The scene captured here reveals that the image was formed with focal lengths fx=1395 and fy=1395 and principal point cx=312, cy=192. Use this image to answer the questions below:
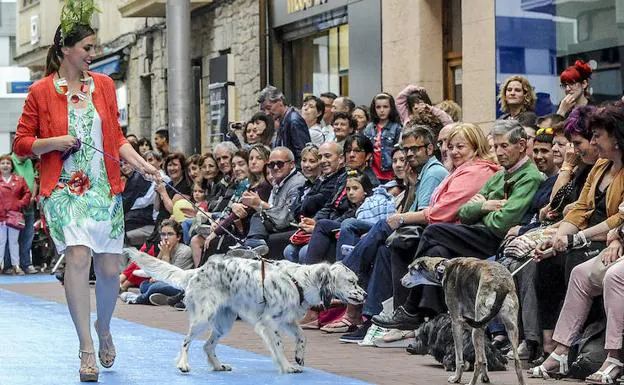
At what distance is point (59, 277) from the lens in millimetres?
19266

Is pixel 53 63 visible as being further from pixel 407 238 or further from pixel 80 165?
pixel 407 238

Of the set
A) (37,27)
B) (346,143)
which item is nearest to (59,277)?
(346,143)

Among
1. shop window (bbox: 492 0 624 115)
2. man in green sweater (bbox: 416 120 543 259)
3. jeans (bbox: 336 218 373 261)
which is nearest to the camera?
man in green sweater (bbox: 416 120 543 259)

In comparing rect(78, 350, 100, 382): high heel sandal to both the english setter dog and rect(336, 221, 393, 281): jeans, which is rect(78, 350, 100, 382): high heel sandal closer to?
the english setter dog

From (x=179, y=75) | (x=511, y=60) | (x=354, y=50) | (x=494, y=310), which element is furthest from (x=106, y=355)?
(x=179, y=75)

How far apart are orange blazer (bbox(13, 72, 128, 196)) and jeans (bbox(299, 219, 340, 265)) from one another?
3594 mm

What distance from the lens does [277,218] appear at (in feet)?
46.4

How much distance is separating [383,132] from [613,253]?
590cm

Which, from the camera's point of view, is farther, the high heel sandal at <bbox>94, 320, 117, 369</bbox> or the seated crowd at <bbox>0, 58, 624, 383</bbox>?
the high heel sandal at <bbox>94, 320, 117, 369</bbox>

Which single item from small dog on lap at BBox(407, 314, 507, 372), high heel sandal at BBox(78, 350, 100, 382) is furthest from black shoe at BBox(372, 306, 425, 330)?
high heel sandal at BBox(78, 350, 100, 382)

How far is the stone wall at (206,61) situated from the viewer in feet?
85.0

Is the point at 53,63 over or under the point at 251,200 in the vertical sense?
over

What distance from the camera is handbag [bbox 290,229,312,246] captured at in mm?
13375

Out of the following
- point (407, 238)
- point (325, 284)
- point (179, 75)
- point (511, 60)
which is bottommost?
point (325, 284)
